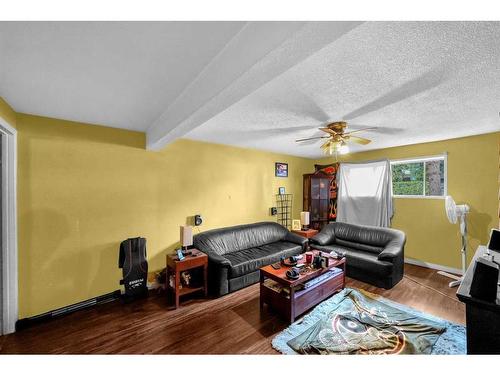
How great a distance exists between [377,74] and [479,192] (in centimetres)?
342

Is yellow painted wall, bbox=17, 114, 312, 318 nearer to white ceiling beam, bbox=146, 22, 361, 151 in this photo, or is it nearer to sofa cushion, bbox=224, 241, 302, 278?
sofa cushion, bbox=224, 241, 302, 278

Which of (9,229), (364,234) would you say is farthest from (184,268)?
(364,234)

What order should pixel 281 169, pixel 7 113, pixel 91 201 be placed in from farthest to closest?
1. pixel 281 169
2. pixel 91 201
3. pixel 7 113

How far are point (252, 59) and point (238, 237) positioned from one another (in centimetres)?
311

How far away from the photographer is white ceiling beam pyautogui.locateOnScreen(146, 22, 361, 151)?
30.8 inches

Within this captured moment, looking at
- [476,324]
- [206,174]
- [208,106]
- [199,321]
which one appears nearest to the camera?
[476,324]

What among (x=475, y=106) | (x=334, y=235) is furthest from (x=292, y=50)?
(x=334, y=235)

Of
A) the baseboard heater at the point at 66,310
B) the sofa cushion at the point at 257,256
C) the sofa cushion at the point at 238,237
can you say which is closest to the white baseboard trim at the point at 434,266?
the sofa cushion at the point at 257,256

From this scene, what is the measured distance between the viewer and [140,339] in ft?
6.35

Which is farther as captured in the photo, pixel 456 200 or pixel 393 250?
pixel 456 200

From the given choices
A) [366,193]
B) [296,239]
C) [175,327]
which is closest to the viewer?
[175,327]

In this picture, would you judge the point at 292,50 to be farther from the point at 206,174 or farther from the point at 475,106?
the point at 206,174

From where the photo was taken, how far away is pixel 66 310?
7.63ft

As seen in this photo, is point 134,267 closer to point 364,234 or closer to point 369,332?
point 369,332
